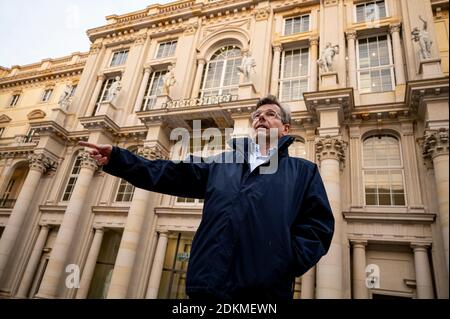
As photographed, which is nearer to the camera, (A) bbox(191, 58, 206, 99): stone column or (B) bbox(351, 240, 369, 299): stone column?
(B) bbox(351, 240, 369, 299): stone column

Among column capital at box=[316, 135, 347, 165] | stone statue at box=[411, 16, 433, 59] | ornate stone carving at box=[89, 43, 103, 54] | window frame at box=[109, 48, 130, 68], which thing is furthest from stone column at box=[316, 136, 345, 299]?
ornate stone carving at box=[89, 43, 103, 54]

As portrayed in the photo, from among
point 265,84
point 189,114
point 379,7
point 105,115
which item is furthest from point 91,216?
point 379,7

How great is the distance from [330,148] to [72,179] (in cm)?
1410

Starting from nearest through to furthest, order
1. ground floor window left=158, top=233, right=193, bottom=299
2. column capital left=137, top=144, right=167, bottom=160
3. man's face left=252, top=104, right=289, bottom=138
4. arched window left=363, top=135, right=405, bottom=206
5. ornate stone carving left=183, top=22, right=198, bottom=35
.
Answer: man's face left=252, top=104, right=289, bottom=138 < arched window left=363, top=135, right=405, bottom=206 < ground floor window left=158, top=233, right=193, bottom=299 < column capital left=137, top=144, right=167, bottom=160 < ornate stone carving left=183, top=22, right=198, bottom=35

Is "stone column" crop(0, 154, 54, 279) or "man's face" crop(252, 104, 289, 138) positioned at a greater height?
"stone column" crop(0, 154, 54, 279)

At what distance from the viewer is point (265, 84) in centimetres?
1398

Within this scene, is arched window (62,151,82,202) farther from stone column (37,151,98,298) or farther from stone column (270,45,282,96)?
stone column (270,45,282,96)

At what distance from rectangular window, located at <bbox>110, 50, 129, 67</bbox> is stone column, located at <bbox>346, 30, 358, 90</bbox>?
13959 millimetres

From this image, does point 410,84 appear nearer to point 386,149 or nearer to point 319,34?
point 386,149

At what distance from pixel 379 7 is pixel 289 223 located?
16379 mm

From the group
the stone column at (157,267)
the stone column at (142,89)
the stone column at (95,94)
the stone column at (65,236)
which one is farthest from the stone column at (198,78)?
the stone column at (157,267)

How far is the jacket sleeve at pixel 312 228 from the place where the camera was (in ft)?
5.16

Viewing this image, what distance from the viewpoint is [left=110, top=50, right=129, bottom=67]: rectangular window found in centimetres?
1952

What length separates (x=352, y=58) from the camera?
13.1 m
